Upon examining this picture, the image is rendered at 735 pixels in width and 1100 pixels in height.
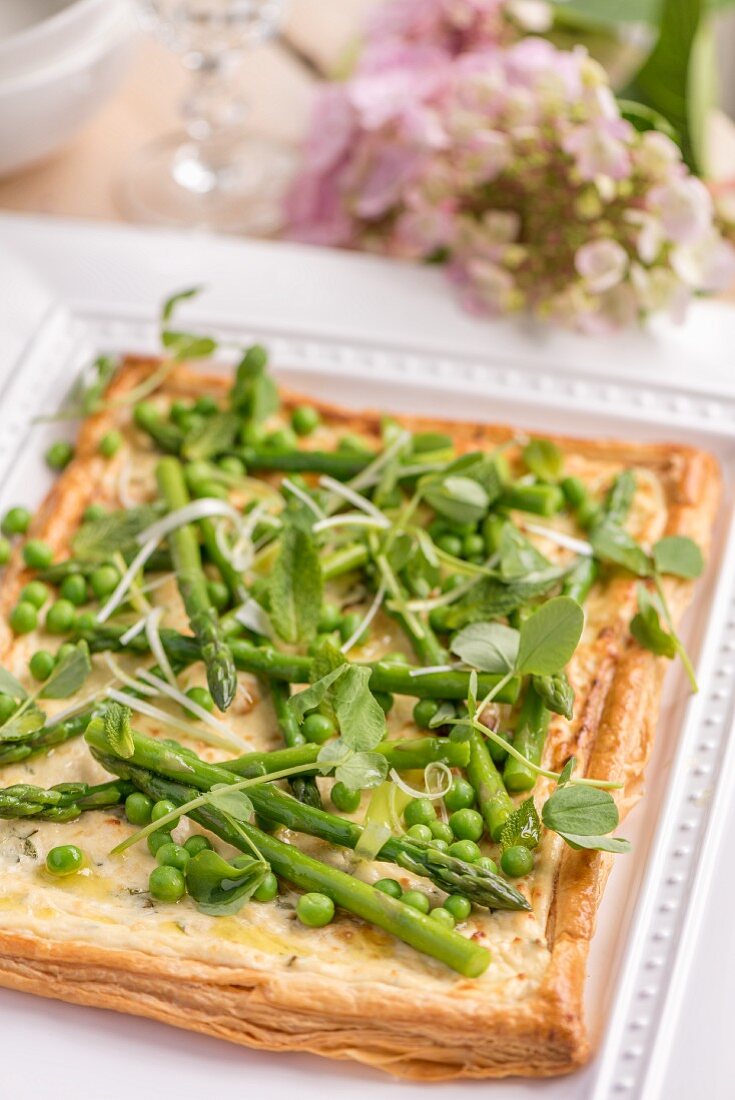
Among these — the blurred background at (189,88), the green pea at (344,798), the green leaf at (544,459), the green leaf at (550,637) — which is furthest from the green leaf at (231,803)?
the blurred background at (189,88)

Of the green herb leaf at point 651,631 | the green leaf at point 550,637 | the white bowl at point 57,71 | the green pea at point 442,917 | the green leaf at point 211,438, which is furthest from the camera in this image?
the white bowl at point 57,71

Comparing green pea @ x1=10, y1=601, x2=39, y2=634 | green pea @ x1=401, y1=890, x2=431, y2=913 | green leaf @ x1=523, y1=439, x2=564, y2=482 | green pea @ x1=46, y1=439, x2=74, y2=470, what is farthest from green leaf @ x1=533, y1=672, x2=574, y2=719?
green pea @ x1=46, y1=439, x2=74, y2=470

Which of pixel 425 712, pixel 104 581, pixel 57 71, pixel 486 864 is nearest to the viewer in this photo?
pixel 486 864

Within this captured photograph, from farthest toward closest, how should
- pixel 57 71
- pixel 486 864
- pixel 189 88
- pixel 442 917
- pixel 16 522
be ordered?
pixel 189 88
pixel 57 71
pixel 16 522
pixel 486 864
pixel 442 917

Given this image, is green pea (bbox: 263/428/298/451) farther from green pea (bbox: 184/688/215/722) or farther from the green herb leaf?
the green herb leaf

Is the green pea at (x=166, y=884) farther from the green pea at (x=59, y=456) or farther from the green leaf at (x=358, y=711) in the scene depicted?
the green pea at (x=59, y=456)

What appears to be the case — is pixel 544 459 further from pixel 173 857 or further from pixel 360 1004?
pixel 360 1004

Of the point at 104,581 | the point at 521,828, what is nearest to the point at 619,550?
the point at 521,828
